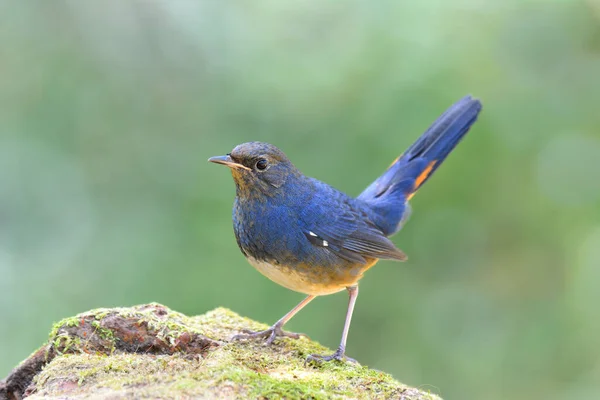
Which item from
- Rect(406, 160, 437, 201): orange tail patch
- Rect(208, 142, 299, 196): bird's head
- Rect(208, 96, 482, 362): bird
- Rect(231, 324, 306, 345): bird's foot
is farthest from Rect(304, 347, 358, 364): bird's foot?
Rect(406, 160, 437, 201): orange tail patch

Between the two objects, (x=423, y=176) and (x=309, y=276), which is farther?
(x=423, y=176)

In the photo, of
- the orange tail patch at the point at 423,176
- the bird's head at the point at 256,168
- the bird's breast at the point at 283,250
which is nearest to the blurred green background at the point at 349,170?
the orange tail patch at the point at 423,176

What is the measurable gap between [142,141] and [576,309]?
501 centimetres

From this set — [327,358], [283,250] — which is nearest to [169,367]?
[327,358]

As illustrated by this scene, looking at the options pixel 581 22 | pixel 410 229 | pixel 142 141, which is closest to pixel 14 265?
pixel 142 141

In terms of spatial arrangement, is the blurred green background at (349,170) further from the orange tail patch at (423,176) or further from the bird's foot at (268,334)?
the bird's foot at (268,334)

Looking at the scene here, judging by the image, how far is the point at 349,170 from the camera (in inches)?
257

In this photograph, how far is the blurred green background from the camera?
637cm

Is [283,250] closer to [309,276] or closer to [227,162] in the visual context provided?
[309,276]

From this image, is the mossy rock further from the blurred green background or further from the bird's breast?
the blurred green background

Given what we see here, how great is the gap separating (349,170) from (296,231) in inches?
85.4

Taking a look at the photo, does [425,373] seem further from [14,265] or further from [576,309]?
[14,265]

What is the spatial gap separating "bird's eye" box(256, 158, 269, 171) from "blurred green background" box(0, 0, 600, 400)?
1.98m

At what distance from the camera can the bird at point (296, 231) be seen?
4379 mm
